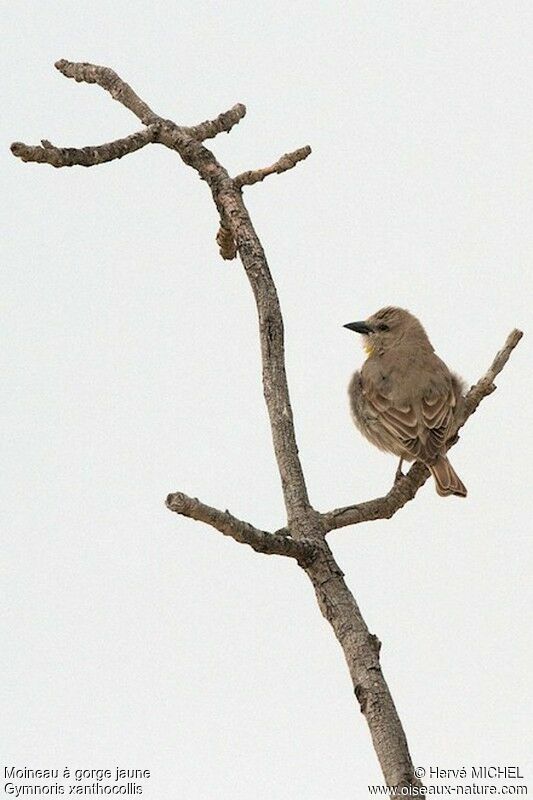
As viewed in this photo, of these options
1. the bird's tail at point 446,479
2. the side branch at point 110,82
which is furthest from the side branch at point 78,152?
the bird's tail at point 446,479

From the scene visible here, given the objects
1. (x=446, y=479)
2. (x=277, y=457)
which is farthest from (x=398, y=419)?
(x=277, y=457)

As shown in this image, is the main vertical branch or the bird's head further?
the bird's head

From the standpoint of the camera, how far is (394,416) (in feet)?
25.5

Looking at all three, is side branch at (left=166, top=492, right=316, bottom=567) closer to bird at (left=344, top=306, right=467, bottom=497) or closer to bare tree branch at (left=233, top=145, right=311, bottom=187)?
bare tree branch at (left=233, top=145, right=311, bottom=187)

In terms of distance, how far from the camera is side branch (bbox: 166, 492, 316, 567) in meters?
3.14

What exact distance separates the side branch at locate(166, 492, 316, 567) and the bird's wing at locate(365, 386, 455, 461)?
11.9 ft

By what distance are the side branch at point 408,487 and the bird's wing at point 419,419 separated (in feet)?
0.45

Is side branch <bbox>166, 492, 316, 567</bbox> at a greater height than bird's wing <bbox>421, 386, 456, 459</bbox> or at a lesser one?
Answer: lesser

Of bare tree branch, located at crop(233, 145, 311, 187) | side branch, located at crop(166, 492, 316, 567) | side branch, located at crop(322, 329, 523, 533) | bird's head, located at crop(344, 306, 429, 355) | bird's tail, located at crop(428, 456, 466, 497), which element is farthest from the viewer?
bird's head, located at crop(344, 306, 429, 355)

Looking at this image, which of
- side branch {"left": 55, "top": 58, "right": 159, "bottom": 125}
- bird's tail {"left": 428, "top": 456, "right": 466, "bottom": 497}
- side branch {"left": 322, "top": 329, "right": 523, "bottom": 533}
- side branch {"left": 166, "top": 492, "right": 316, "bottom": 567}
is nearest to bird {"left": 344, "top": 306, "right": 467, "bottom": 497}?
bird's tail {"left": 428, "top": 456, "right": 466, "bottom": 497}

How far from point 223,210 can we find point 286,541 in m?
1.32

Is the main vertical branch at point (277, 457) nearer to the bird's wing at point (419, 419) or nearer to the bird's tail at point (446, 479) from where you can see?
the bird's tail at point (446, 479)

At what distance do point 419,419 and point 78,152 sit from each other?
403 cm

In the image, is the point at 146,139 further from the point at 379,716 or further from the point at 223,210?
the point at 379,716
